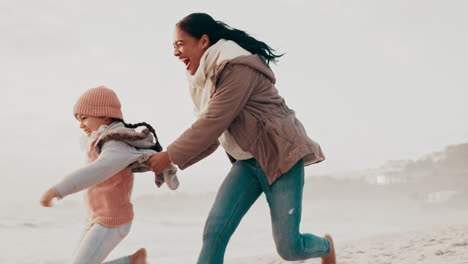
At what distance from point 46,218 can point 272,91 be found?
1584cm

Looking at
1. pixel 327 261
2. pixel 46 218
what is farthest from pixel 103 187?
pixel 46 218

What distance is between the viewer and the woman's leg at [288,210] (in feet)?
10.1

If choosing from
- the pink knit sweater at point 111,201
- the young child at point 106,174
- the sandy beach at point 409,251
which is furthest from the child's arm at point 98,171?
the sandy beach at point 409,251

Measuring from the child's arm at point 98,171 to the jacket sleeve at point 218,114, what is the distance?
28 centimetres

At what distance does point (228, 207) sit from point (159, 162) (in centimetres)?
50

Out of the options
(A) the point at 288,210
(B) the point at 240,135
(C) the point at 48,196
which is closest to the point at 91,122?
(C) the point at 48,196

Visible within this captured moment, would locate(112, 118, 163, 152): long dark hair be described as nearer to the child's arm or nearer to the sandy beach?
the child's arm

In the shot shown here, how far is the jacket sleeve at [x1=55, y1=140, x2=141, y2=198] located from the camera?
272cm

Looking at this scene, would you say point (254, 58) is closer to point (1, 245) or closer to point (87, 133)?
point (87, 133)

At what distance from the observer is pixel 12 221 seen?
56.6 feet

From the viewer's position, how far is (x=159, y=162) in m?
2.93

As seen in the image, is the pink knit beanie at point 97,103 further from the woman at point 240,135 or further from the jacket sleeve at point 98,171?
the woman at point 240,135

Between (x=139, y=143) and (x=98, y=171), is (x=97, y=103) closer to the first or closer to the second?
(x=139, y=143)

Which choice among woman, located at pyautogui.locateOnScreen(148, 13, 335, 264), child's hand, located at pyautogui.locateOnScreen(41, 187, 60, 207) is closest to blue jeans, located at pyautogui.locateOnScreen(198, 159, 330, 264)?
woman, located at pyautogui.locateOnScreen(148, 13, 335, 264)
